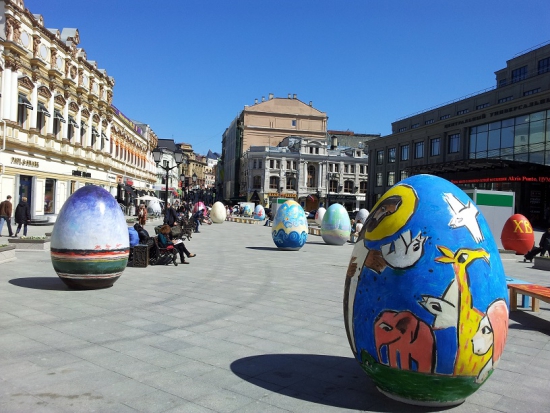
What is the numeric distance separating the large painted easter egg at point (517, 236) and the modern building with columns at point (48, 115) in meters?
24.6

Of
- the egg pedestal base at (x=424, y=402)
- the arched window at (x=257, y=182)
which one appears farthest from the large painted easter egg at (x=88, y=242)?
the arched window at (x=257, y=182)

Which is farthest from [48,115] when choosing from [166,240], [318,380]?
[318,380]

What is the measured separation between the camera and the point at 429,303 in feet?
13.2

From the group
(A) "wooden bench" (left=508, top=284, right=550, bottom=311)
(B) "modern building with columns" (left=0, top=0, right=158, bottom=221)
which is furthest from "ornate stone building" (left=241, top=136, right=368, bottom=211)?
(A) "wooden bench" (left=508, top=284, right=550, bottom=311)

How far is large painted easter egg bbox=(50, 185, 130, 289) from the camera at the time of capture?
29.3 ft

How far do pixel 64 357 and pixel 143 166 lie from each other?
2571 inches

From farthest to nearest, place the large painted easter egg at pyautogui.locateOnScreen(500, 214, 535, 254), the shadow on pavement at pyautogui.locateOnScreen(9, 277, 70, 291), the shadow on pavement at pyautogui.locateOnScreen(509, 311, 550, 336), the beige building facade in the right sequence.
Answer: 1. the beige building facade
2. the large painted easter egg at pyautogui.locateOnScreen(500, 214, 535, 254)
3. the shadow on pavement at pyautogui.locateOnScreen(9, 277, 70, 291)
4. the shadow on pavement at pyautogui.locateOnScreen(509, 311, 550, 336)

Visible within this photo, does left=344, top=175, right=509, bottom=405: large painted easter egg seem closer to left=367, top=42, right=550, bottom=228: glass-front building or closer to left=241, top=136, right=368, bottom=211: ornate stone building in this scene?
left=367, top=42, right=550, bottom=228: glass-front building

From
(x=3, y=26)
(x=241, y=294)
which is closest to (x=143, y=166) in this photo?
(x=3, y=26)

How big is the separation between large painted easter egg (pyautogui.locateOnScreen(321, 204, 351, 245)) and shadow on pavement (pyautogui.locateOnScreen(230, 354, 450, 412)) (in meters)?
17.0

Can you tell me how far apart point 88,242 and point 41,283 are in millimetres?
1849

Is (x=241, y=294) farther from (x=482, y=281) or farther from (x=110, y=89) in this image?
(x=110, y=89)

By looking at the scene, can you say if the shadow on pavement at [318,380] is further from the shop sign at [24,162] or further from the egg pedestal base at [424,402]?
the shop sign at [24,162]

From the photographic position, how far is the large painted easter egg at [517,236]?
19938 millimetres
